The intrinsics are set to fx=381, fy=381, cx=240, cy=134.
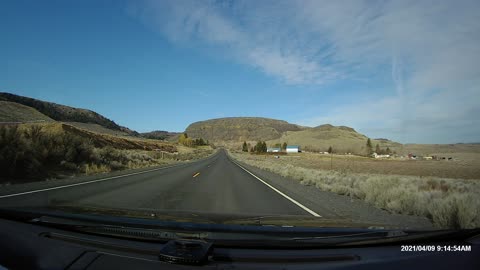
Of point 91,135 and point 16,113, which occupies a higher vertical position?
point 16,113

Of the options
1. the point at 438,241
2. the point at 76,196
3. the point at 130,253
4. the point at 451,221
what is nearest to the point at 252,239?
the point at 130,253

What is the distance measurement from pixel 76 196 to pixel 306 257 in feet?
33.8

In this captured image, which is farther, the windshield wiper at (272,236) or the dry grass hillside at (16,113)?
the dry grass hillside at (16,113)

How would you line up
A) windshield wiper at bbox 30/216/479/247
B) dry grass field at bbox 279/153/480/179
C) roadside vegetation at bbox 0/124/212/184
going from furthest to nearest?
dry grass field at bbox 279/153/480/179 → roadside vegetation at bbox 0/124/212/184 → windshield wiper at bbox 30/216/479/247

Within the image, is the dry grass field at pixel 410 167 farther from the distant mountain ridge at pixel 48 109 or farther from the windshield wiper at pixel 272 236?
the distant mountain ridge at pixel 48 109

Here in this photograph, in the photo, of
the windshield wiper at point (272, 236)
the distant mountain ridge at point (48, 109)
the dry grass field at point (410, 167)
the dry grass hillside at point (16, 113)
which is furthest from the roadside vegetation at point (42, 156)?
the distant mountain ridge at point (48, 109)

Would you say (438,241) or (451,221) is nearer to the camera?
(438,241)

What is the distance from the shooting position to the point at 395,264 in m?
3.09

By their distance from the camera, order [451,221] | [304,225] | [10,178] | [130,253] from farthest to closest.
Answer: [10,178] < [451,221] < [304,225] < [130,253]

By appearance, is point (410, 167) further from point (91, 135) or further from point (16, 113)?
point (16, 113)

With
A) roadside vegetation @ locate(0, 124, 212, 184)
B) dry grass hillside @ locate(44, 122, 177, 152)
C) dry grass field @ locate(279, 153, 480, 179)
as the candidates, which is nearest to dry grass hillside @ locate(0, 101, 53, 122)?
dry grass hillside @ locate(44, 122, 177, 152)

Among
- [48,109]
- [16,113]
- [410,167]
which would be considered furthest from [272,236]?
[48,109]

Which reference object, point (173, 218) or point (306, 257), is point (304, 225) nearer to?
point (306, 257)

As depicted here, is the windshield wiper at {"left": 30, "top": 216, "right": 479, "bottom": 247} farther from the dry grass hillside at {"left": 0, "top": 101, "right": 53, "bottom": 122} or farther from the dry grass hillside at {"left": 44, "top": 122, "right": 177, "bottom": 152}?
the dry grass hillside at {"left": 0, "top": 101, "right": 53, "bottom": 122}
